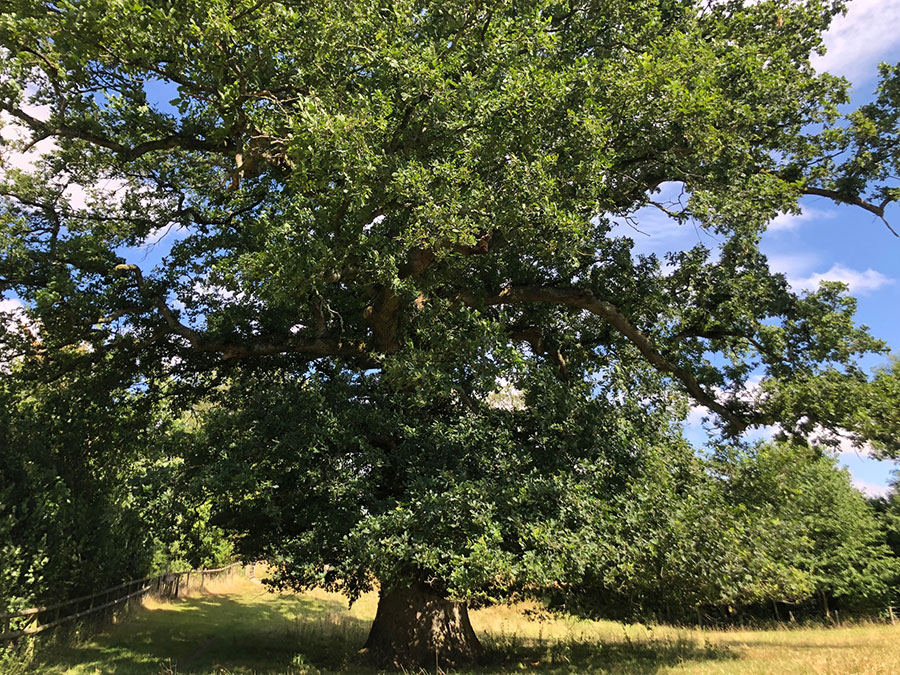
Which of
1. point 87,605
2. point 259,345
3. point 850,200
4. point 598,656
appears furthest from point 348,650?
point 850,200

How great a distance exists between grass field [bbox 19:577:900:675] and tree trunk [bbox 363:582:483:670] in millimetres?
428

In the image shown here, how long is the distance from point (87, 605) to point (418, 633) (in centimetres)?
959

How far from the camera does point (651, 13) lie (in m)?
11.5

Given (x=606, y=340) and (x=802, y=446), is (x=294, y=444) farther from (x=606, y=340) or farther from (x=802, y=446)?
(x=802, y=446)

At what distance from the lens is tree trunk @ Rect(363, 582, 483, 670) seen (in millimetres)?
11195

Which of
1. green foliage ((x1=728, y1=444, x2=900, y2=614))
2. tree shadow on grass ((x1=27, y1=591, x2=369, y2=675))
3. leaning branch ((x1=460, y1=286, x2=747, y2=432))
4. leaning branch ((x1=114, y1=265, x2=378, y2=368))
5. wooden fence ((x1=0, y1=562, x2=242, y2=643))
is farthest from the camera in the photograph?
green foliage ((x1=728, y1=444, x2=900, y2=614))

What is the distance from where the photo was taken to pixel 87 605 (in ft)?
46.1

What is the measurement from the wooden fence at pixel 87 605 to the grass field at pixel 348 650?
639 mm

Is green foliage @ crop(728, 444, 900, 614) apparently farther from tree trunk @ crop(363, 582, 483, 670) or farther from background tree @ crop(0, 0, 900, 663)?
tree trunk @ crop(363, 582, 483, 670)

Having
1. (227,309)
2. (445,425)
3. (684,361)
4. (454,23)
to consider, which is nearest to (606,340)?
(684,361)

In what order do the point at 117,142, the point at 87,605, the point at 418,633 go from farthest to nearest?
the point at 87,605 < the point at 418,633 < the point at 117,142

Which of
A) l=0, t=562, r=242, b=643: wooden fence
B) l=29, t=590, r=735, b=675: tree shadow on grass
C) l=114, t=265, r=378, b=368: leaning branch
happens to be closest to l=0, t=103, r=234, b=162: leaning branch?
l=114, t=265, r=378, b=368: leaning branch

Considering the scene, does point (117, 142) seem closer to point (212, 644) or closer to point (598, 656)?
point (212, 644)

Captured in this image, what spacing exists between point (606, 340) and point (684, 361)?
2223 millimetres
